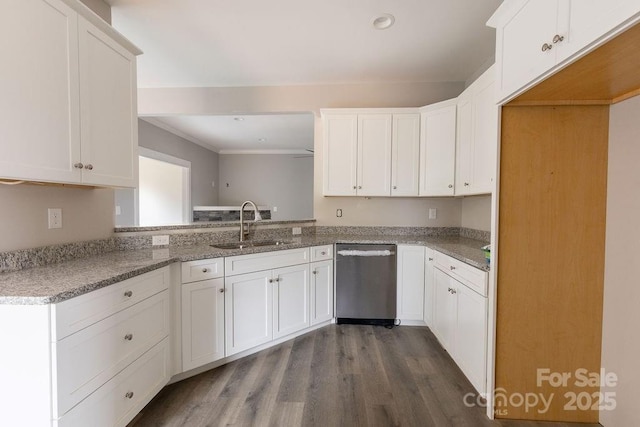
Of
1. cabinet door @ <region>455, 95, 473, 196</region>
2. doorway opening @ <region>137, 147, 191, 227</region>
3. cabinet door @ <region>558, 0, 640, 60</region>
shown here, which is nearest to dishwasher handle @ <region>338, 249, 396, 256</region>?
cabinet door @ <region>455, 95, 473, 196</region>

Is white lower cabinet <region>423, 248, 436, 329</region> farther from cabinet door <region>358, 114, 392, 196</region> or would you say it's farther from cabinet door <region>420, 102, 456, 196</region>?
cabinet door <region>358, 114, 392, 196</region>

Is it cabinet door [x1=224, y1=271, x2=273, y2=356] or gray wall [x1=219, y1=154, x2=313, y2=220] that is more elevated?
gray wall [x1=219, y1=154, x2=313, y2=220]

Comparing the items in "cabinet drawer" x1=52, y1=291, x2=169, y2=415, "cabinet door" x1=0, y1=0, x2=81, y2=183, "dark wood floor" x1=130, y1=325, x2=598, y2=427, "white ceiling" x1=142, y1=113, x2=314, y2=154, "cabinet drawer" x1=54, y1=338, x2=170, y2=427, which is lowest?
"dark wood floor" x1=130, y1=325, x2=598, y2=427

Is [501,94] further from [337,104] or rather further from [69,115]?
[69,115]

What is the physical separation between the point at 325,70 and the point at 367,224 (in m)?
1.72

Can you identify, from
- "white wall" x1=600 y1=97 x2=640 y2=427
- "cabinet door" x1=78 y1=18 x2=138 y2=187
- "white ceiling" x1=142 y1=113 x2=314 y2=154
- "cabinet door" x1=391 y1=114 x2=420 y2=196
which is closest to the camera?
"white wall" x1=600 y1=97 x2=640 y2=427

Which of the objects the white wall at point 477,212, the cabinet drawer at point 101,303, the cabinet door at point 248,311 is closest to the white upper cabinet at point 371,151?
the white wall at point 477,212

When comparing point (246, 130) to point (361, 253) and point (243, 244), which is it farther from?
point (361, 253)

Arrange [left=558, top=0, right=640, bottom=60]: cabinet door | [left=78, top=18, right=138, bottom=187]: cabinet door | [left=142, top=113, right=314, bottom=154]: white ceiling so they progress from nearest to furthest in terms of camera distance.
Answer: [left=558, top=0, right=640, bottom=60]: cabinet door, [left=78, top=18, right=138, bottom=187]: cabinet door, [left=142, top=113, right=314, bottom=154]: white ceiling

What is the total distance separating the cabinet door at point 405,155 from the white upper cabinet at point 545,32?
1.37 metres

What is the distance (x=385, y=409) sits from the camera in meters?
1.67

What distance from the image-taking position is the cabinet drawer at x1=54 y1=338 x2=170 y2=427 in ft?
3.92

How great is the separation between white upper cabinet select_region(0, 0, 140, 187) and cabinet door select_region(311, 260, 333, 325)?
1682 millimetres

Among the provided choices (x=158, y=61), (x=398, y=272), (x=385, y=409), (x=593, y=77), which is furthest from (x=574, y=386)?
(x=158, y=61)
